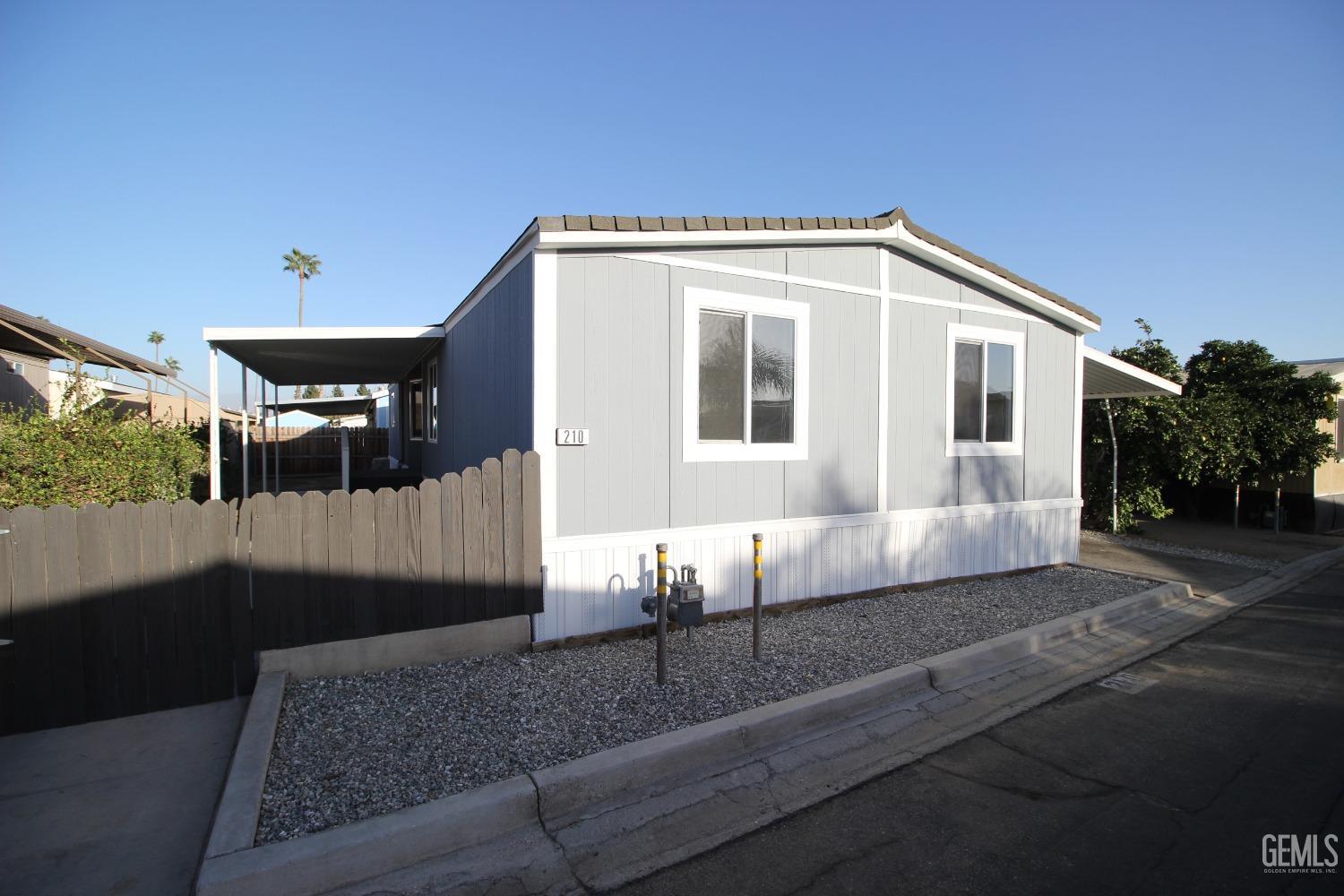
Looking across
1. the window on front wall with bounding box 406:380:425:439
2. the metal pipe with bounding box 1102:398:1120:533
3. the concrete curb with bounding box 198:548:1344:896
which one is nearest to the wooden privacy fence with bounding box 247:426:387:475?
the window on front wall with bounding box 406:380:425:439

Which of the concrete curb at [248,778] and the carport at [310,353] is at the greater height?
the carport at [310,353]

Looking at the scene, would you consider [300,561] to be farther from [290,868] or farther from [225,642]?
[290,868]

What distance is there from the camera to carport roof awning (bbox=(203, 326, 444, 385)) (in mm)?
8297

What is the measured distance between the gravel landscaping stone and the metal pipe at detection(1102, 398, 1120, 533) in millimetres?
294

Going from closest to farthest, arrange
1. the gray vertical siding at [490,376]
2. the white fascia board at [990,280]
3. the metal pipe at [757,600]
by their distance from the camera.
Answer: the metal pipe at [757,600], the gray vertical siding at [490,376], the white fascia board at [990,280]

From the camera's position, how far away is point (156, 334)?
7538cm

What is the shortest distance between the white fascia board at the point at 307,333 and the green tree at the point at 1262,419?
44.6ft

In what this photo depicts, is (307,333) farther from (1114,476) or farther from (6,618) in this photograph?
(1114,476)

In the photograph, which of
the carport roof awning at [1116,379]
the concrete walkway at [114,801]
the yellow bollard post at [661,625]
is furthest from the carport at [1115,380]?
the concrete walkway at [114,801]

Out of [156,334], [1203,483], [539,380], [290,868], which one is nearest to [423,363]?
[539,380]

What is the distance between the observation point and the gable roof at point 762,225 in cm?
525

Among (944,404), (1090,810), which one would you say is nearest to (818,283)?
(944,404)

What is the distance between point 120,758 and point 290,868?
6.02 ft

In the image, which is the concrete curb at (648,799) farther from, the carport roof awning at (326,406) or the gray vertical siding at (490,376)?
the carport roof awning at (326,406)
